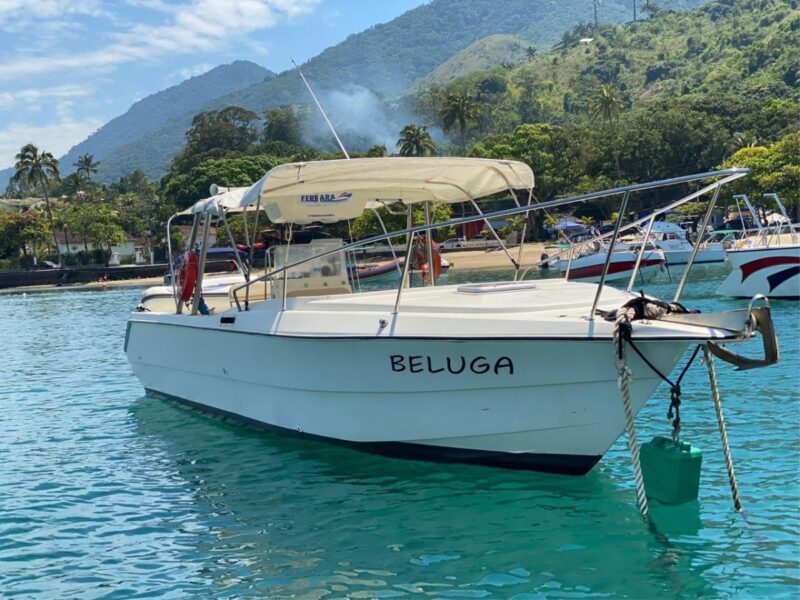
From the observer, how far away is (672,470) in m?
7.19

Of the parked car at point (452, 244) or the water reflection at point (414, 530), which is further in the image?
the parked car at point (452, 244)

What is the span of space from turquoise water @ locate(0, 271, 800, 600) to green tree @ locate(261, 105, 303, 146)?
138 m

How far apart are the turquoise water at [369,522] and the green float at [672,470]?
0.21m

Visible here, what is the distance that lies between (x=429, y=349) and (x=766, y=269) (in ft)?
64.6

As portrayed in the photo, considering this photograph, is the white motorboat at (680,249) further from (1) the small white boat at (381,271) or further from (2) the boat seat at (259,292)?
(2) the boat seat at (259,292)

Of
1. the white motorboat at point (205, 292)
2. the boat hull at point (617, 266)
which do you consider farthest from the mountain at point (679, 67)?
the white motorboat at point (205, 292)

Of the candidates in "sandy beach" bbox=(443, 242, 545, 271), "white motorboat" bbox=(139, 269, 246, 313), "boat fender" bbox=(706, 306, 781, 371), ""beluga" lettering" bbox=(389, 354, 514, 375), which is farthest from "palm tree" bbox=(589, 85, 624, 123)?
"boat fender" bbox=(706, 306, 781, 371)

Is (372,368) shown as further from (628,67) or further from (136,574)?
(628,67)

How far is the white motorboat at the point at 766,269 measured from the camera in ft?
78.7

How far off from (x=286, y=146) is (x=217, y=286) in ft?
389

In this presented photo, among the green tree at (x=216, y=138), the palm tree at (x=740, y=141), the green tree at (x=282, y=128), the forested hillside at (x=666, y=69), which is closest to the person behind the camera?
the palm tree at (x=740, y=141)

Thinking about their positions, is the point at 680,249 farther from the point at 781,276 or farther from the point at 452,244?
the point at 452,244

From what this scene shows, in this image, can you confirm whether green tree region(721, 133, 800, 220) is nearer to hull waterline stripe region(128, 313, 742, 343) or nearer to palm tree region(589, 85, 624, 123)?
palm tree region(589, 85, 624, 123)

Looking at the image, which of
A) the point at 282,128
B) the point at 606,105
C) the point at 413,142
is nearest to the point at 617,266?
the point at 413,142
